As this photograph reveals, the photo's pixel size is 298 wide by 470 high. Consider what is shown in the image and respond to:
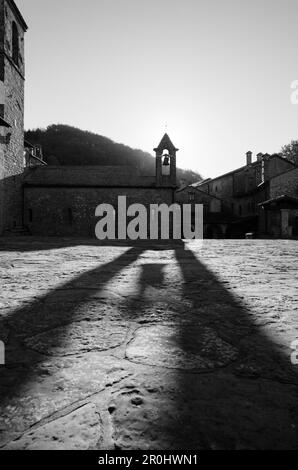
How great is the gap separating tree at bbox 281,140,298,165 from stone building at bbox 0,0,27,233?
35.8 meters

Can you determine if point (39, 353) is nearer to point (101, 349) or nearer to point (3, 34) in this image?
point (101, 349)

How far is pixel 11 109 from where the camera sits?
17531 millimetres

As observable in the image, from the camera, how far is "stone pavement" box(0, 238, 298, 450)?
88 cm

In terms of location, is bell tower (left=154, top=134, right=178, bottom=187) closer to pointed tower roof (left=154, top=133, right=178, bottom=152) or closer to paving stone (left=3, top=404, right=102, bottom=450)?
pointed tower roof (left=154, top=133, right=178, bottom=152)

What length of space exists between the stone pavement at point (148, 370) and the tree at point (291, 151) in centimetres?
4404

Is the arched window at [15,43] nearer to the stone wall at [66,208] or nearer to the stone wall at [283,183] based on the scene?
the stone wall at [66,208]

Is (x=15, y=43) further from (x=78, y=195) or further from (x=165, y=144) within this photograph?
(x=165, y=144)

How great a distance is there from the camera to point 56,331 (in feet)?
5.49

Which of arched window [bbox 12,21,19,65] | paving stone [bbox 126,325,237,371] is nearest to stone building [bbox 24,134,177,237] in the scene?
arched window [bbox 12,21,19,65]

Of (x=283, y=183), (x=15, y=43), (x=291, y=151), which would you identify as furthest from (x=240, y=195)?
(x=15, y=43)

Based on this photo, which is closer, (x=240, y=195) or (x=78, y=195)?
(x=78, y=195)

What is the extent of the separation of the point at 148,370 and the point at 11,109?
20083 mm
